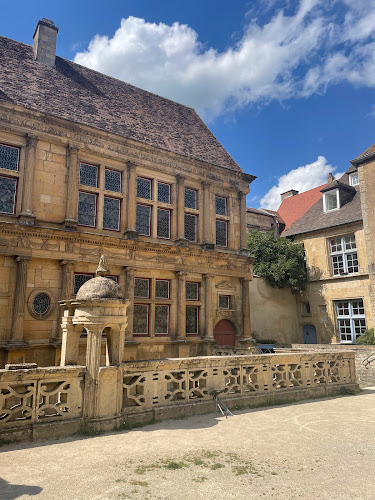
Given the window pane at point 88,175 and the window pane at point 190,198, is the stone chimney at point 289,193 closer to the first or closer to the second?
the window pane at point 190,198

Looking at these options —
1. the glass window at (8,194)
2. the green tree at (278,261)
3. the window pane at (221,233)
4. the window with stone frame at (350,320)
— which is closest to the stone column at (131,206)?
the glass window at (8,194)

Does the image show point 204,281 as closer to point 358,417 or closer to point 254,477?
point 358,417

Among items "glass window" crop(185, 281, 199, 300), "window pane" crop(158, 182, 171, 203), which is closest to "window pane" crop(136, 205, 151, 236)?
"window pane" crop(158, 182, 171, 203)

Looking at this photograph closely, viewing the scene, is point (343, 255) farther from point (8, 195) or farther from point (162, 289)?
point (8, 195)

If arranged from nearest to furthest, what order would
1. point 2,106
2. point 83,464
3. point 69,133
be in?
point 83,464
point 2,106
point 69,133

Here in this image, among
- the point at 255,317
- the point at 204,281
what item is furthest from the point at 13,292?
the point at 255,317

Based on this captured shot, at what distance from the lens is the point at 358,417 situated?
292 inches

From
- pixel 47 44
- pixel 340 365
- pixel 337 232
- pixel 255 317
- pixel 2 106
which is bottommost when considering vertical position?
pixel 340 365

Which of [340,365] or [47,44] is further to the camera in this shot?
[47,44]

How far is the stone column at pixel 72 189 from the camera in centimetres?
1230

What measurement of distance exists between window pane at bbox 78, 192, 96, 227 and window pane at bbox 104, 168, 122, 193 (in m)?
0.71

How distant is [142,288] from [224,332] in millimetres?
4402

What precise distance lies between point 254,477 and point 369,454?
1.99 meters

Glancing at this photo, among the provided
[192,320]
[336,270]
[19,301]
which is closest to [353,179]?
[336,270]
